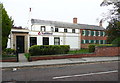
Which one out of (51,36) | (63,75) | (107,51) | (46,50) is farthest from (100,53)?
(51,36)

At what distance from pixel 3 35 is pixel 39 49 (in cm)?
440

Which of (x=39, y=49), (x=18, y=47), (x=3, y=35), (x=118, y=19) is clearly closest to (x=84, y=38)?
(x=118, y=19)

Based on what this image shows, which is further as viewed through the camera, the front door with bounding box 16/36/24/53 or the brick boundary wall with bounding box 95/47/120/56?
the front door with bounding box 16/36/24/53

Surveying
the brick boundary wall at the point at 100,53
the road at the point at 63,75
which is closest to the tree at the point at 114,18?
the brick boundary wall at the point at 100,53

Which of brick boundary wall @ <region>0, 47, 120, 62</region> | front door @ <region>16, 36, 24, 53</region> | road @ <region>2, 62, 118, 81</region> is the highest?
→ front door @ <region>16, 36, 24, 53</region>

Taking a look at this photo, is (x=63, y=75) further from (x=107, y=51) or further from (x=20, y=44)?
(x=20, y=44)

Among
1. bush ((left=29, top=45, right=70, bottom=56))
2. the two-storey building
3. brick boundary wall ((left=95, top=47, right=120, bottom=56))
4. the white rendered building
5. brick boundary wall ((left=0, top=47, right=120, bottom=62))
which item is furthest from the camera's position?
the two-storey building

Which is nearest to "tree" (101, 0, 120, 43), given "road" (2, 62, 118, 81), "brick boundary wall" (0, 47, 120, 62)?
"brick boundary wall" (0, 47, 120, 62)

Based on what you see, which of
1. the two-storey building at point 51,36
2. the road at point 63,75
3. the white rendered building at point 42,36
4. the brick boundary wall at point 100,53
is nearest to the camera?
the road at point 63,75

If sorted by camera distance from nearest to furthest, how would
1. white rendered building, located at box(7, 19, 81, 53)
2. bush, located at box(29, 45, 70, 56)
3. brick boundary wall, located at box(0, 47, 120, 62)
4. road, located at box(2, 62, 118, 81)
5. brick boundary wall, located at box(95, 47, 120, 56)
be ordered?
road, located at box(2, 62, 118, 81)
brick boundary wall, located at box(0, 47, 120, 62)
bush, located at box(29, 45, 70, 56)
brick boundary wall, located at box(95, 47, 120, 56)
white rendered building, located at box(7, 19, 81, 53)

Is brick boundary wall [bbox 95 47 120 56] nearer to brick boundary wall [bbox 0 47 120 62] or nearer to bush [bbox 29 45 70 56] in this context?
brick boundary wall [bbox 0 47 120 62]

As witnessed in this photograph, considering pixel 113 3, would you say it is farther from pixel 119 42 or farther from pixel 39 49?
pixel 39 49

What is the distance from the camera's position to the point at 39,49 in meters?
16.0

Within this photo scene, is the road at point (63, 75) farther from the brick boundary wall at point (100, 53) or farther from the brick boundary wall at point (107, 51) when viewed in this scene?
the brick boundary wall at point (107, 51)
